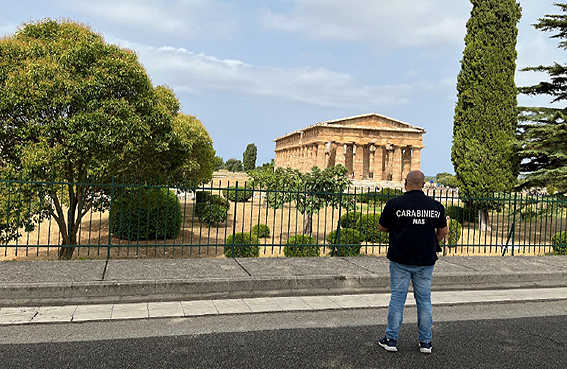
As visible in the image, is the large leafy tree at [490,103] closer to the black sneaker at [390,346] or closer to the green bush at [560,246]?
the green bush at [560,246]

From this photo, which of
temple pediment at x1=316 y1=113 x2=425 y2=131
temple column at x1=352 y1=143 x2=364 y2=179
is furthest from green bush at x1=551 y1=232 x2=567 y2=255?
temple column at x1=352 y1=143 x2=364 y2=179

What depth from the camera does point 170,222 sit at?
1722 centimetres

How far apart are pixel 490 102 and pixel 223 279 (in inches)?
787

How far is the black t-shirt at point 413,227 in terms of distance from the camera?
4348mm

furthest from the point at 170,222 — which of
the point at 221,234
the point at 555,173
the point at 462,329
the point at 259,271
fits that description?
the point at 555,173

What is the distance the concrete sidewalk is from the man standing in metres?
2.55

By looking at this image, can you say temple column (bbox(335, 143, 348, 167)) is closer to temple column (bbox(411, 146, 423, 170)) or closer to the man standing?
temple column (bbox(411, 146, 423, 170))

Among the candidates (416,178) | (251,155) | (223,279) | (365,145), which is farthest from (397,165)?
(416,178)

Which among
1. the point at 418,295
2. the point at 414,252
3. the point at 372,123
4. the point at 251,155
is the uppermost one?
the point at 372,123

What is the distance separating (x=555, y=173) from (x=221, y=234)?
46.6ft

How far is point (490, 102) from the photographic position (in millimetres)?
22500

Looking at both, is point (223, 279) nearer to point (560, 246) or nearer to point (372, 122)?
point (560, 246)

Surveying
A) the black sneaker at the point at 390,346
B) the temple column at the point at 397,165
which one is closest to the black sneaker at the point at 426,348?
the black sneaker at the point at 390,346

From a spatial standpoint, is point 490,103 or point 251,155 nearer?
point 490,103
